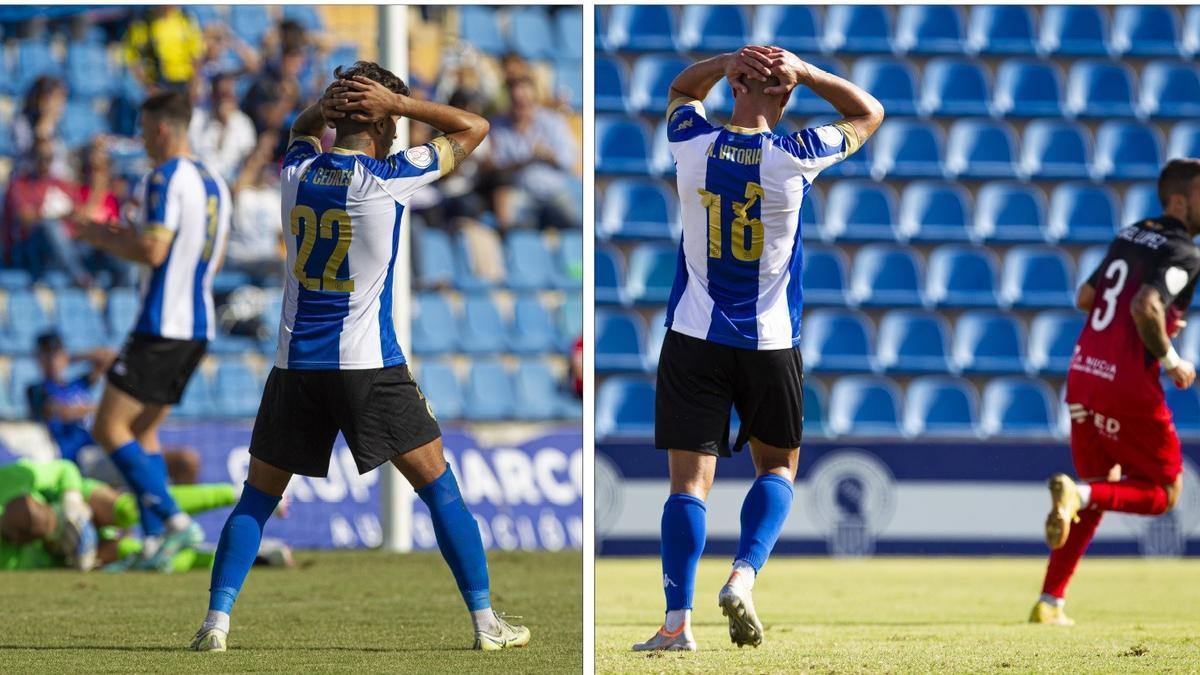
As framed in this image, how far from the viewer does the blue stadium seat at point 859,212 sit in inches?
569

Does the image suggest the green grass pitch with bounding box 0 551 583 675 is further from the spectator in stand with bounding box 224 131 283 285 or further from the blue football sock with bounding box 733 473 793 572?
the spectator in stand with bounding box 224 131 283 285

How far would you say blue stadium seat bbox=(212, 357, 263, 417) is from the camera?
13062 mm

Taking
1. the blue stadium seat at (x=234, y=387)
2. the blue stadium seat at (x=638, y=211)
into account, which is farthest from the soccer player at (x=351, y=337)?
the blue stadium seat at (x=638, y=211)

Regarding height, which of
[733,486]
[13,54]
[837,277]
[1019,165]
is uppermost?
[13,54]

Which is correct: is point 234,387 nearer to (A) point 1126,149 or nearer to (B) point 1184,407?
(B) point 1184,407

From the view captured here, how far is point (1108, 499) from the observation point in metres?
6.89

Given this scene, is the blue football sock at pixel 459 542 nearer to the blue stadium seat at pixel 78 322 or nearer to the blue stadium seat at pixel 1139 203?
the blue stadium seat at pixel 78 322

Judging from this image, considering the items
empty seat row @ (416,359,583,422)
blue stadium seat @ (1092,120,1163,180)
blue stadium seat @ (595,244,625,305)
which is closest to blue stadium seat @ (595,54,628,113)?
blue stadium seat @ (595,244,625,305)

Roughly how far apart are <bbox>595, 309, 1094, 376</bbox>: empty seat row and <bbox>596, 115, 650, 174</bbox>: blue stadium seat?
1.46 m

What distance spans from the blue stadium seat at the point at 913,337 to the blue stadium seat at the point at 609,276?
232 cm

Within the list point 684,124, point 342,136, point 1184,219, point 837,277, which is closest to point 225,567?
point 342,136

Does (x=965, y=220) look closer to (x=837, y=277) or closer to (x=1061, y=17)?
(x=837, y=277)

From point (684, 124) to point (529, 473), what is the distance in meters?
6.88

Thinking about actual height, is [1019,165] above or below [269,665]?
above
